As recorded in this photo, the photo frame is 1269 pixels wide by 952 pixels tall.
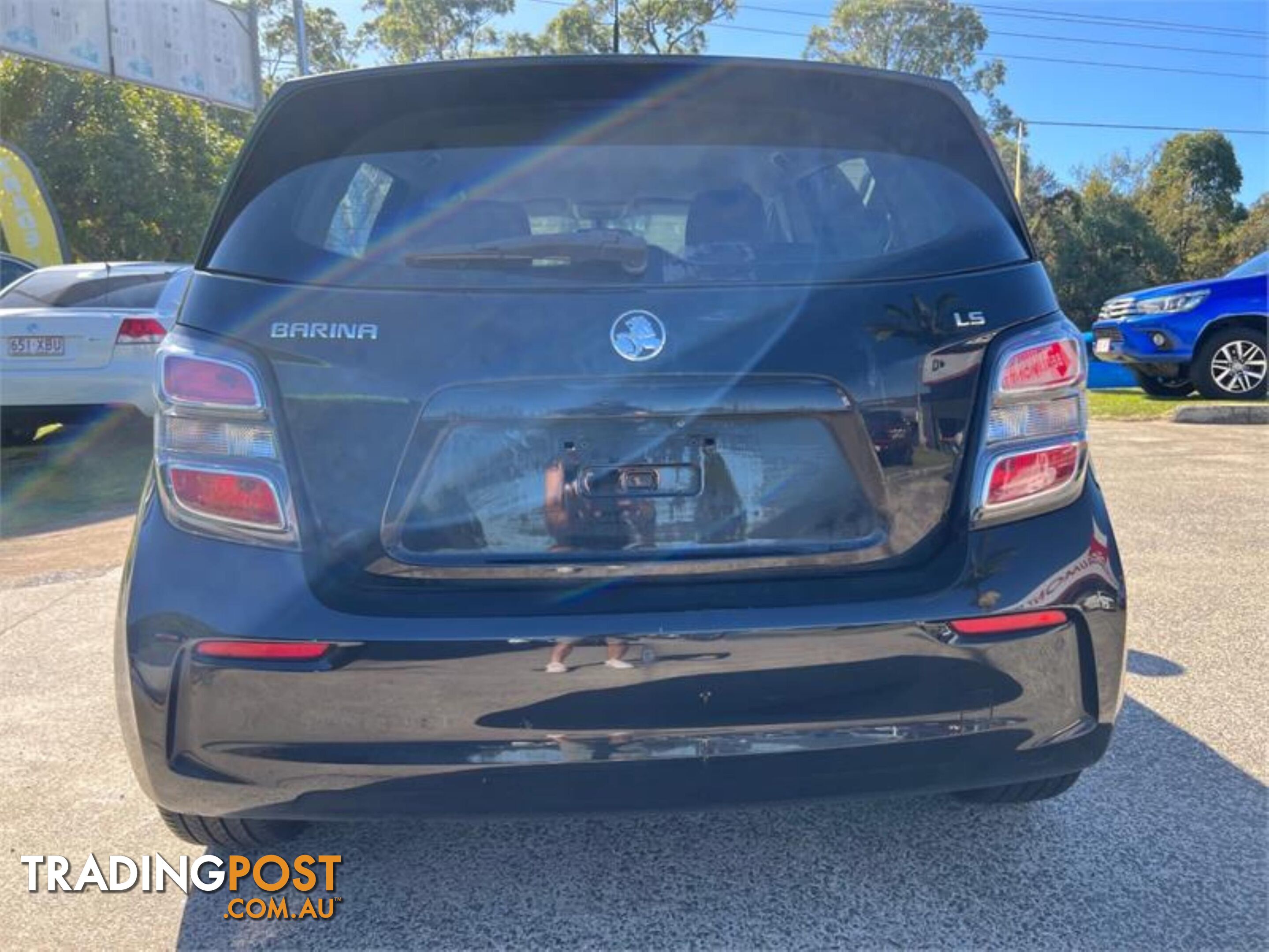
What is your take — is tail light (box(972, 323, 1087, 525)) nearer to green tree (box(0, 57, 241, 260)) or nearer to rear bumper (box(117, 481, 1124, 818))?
rear bumper (box(117, 481, 1124, 818))

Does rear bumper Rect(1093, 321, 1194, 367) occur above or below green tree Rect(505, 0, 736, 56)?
below

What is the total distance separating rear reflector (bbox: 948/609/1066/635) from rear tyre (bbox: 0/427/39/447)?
9142 millimetres

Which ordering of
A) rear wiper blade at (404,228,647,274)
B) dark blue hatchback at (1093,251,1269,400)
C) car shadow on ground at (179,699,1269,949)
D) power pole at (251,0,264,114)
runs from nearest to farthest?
rear wiper blade at (404,228,647,274), car shadow on ground at (179,699,1269,949), dark blue hatchback at (1093,251,1269,400), power pole at (251,0,264,114)

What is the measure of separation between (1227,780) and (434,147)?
2.50 metres

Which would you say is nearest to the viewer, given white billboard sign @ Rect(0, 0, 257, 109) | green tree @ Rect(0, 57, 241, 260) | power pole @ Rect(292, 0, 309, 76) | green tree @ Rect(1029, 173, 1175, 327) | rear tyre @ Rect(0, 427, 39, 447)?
rear tyre @ Rect(0, 427, 39, 447)

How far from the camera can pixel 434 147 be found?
2.01 m

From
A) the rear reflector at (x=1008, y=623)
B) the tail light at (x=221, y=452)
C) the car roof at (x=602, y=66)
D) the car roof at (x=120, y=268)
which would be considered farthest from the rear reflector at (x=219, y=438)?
the car roof at (x=120, y=268)

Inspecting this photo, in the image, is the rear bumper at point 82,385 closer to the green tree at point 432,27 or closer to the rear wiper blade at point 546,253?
the rear wiper blade at point 546,253

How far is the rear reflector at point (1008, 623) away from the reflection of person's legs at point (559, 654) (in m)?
0.65

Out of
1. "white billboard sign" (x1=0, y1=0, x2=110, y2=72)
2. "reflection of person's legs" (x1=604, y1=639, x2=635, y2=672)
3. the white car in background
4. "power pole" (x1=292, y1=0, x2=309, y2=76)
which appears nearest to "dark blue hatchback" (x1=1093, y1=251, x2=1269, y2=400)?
the white car in background

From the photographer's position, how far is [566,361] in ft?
5.75

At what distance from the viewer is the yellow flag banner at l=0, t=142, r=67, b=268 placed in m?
13.8

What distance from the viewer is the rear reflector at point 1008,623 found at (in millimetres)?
1760

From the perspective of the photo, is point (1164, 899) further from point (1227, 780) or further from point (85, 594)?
point (85, 594)
